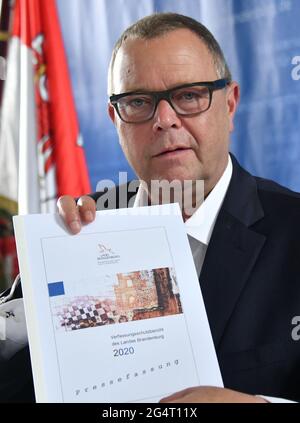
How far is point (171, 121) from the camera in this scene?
4.22 ft

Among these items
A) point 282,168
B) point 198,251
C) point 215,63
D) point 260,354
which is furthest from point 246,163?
point 260,354

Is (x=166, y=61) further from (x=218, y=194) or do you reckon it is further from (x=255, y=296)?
(x=255, y=296)

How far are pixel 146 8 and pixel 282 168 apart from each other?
871 millimetres

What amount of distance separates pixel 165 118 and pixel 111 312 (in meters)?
0.58

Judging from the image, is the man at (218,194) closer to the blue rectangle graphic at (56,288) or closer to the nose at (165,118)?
the nose at (165,118)

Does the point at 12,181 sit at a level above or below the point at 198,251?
above

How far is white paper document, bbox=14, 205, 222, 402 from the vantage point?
0.82 metres

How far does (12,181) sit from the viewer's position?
8.27ft

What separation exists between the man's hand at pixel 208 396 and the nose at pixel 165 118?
69cm

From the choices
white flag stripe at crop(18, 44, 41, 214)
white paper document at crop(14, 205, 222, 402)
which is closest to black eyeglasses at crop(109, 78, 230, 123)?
white paper document at crop(14, 205, 222, 402)

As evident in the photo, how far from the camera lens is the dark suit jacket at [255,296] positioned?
3.57ft
